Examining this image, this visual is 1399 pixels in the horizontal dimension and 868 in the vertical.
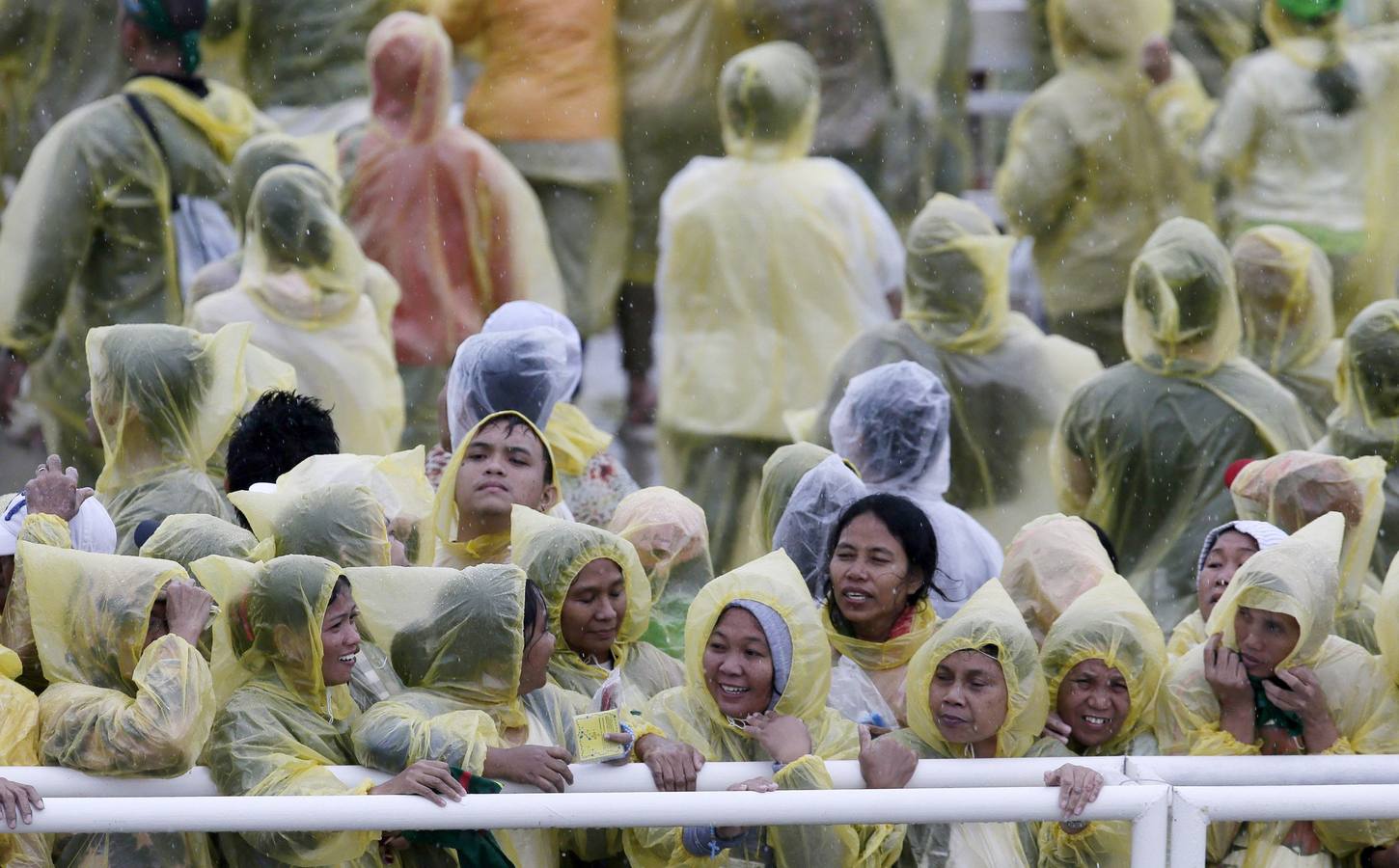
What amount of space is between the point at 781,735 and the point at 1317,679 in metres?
0.98

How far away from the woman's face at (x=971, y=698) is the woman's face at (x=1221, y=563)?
2.24 ft

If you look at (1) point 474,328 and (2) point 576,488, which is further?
(1) point 474,328

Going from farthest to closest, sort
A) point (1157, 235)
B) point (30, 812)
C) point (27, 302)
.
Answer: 1. point (27, 302)
2. point (1157, 235)
3. point (30, 812)

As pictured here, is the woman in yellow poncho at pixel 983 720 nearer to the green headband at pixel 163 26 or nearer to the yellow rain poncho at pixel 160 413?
the yellow rain poncho at pixel 160 413

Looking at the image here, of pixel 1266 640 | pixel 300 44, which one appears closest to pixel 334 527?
pixel 1266 640

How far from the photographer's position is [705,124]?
9.22m

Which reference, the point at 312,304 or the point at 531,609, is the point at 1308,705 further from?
the point at 312,304

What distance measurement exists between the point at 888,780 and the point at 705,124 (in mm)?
5362

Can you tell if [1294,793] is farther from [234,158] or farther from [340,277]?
[234,158]

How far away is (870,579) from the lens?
15.9 feet

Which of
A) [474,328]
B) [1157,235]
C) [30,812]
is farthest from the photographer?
[474,328]

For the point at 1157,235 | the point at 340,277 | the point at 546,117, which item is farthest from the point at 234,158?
the point at 1157,235

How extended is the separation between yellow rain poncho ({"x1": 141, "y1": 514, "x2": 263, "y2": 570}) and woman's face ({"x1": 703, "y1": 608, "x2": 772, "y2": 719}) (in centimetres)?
79

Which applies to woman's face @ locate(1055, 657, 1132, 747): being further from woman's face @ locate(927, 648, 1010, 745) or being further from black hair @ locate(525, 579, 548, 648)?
black hair @ locate(525, 579, 548, 648)
